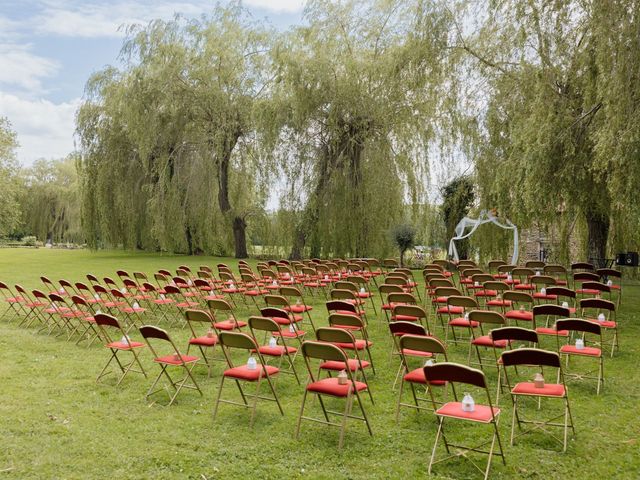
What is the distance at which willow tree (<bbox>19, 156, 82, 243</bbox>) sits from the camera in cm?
4419

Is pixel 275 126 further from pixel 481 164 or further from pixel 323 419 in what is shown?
pixel 323 419

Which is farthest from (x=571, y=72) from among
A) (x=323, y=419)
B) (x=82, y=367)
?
(x=82, y=367)

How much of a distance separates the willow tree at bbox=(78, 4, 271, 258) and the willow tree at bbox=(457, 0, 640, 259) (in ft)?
30.7

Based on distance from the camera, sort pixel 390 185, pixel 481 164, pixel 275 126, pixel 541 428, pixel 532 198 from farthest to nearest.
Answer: pixel 275 126 < pixel 390 185 < pixel 481 164 < pixel 532 198 < pixel 541 428

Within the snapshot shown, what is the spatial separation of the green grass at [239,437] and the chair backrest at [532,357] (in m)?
0.66

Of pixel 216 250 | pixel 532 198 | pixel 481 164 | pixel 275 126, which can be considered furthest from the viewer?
pixel 216 250

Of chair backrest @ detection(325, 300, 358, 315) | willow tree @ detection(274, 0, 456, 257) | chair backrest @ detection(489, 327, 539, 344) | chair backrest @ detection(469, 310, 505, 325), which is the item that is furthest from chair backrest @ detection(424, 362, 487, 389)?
willow tree @ detection(274, 0, 456, 257)

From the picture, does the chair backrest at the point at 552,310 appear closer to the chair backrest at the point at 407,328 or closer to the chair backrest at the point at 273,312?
the chair backrest at the point at 407,328

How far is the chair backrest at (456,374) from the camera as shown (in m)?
3.51

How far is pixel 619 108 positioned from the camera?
8.47m

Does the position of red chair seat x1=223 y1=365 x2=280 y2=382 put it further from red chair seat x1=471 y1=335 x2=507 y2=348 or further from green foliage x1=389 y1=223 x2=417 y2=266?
green foliage x1=389 y1=223 x2=417 y2=266

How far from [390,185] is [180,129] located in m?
9.61

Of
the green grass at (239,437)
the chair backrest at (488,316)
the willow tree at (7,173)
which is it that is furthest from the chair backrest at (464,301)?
the willow tree at (7,173)

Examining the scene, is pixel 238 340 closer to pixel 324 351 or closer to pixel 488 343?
pixel 324 351
